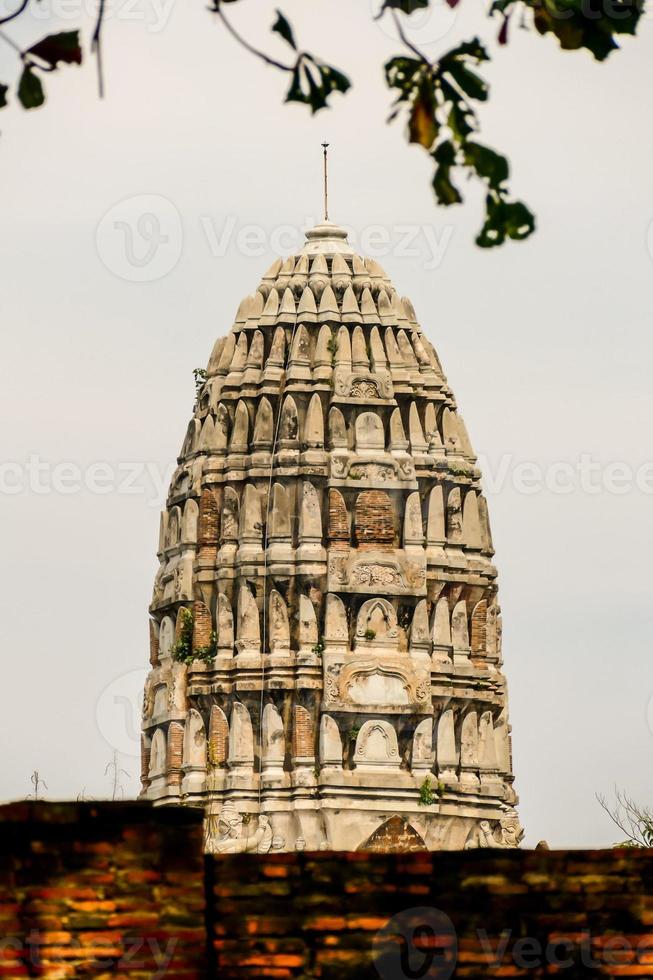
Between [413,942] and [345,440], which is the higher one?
[345,440]

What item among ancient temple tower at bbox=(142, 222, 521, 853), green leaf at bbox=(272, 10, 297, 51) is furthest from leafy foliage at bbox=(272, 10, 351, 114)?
ancient temple tower at bbox=(142, 222, 521, 853)

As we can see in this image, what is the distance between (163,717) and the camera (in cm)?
5278

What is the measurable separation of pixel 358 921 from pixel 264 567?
3752 centimetres

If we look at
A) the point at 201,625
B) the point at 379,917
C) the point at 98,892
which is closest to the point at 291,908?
the point at 379,917

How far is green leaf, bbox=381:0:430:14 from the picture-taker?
1186cm

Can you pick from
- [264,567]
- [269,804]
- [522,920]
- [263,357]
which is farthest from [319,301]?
[522,920]

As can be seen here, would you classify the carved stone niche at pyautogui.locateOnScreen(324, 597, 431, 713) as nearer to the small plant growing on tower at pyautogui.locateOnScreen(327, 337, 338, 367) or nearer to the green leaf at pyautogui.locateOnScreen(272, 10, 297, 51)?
the small plant growing on tower at pyautogui.locateOnScreen(327, 337, 338, 367)

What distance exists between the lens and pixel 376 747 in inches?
1986

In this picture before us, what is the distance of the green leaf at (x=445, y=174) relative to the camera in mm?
11961

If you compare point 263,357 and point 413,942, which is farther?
point 263,357

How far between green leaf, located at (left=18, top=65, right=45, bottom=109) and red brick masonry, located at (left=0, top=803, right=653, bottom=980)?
173 inches

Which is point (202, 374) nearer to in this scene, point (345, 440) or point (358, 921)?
point (345, 440)

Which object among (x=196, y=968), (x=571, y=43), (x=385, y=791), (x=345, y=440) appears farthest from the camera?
(x=345, y=440)

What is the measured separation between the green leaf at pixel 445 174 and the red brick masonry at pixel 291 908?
429 centimetres
